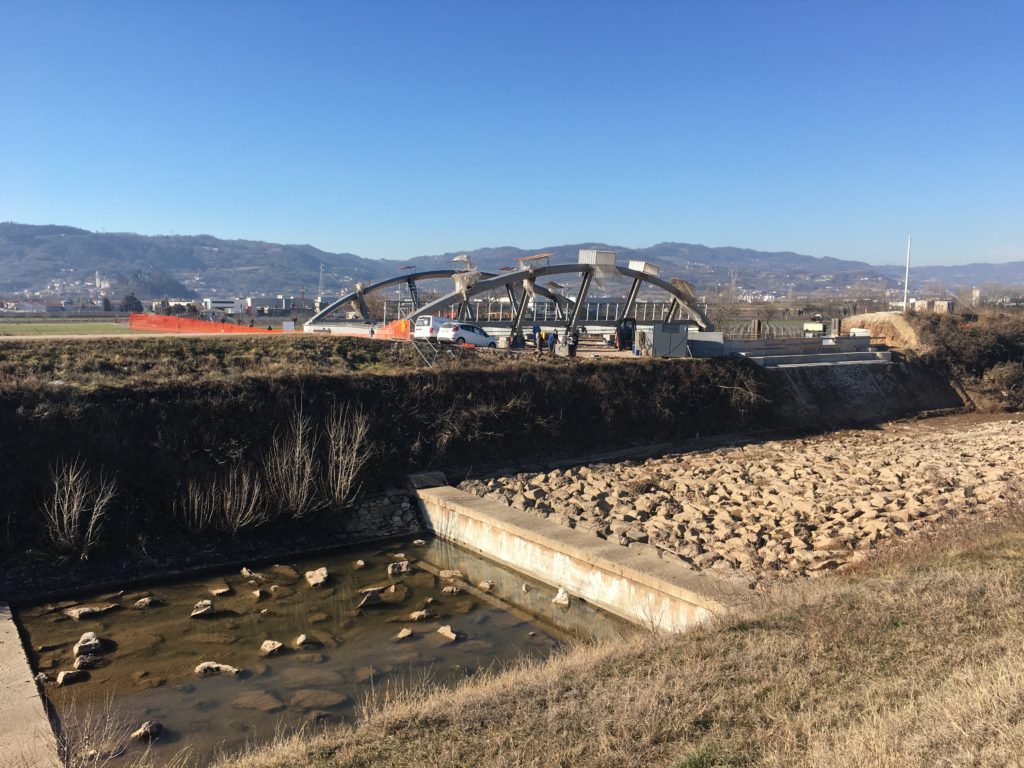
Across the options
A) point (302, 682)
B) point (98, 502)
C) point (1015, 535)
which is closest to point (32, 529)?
point (98, 502)

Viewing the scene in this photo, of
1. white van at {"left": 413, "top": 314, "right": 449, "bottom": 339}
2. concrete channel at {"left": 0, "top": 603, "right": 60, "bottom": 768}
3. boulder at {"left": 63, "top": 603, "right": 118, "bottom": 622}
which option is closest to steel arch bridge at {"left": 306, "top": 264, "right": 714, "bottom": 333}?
white van at {"left": 413, "top": 314, "right": 449, "bottom": 339}

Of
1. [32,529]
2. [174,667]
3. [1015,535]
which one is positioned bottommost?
[174,667]

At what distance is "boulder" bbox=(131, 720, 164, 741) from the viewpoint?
36.8 feet

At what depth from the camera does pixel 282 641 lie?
15.2 meters

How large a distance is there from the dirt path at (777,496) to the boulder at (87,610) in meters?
10.8

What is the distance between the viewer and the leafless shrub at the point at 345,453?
A: 866 inches

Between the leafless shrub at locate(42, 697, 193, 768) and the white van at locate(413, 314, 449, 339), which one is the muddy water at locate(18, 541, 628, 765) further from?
the white van at locate(413, 314, 449, 339)

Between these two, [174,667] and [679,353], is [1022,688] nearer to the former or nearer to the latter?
[174,667]

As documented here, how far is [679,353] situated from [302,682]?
27.5m

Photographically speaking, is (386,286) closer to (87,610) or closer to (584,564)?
(87,610)

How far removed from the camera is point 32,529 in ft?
59.8

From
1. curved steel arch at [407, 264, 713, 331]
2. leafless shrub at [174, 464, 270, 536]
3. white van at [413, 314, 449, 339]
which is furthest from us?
curved steel arch at [407, 264, 713, 331]

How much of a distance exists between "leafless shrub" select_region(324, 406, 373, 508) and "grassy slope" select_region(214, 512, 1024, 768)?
38.3 feet

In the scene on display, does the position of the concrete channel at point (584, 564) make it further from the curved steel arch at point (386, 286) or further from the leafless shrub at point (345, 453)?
the curved steel arch at point (386, 286)
